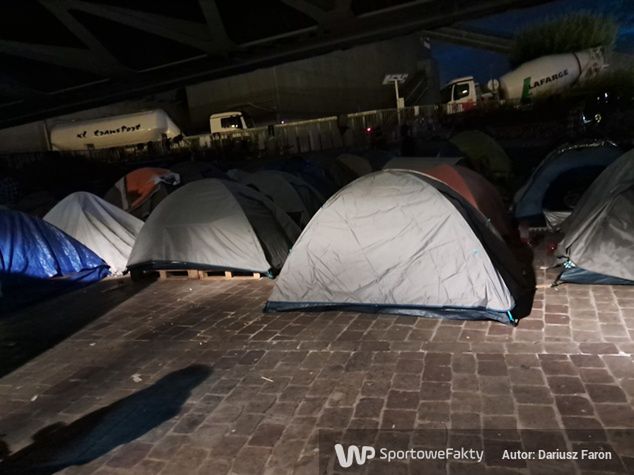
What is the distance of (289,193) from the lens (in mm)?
10367

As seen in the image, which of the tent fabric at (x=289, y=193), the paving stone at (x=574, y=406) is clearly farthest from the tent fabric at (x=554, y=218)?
the paving stone at (x=574, y=406)

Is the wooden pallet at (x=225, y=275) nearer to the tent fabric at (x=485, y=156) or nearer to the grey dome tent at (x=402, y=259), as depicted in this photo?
the grey dome tent at (x=402, y=259)

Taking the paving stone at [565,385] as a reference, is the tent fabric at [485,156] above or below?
above

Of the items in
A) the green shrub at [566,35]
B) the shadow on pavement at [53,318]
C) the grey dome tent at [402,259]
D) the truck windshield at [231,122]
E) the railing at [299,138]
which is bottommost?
the shadow on pavement at [53,318]

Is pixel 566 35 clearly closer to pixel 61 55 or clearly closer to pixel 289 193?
pixel 289 193

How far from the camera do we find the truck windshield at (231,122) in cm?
2631

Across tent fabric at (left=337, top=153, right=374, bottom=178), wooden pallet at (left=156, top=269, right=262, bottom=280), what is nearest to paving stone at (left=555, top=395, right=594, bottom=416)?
wooden pallet at (left=156, top=269, right=262, bottom=280)

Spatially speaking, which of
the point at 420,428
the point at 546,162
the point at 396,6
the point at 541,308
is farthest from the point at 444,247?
the point at 396,6

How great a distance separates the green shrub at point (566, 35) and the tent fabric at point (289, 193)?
29.9m

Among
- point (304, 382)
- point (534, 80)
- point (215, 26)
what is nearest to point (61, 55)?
point (215, 26)

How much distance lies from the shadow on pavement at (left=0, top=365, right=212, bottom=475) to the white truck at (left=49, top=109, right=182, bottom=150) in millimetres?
23240

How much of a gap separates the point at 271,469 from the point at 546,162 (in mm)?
8276

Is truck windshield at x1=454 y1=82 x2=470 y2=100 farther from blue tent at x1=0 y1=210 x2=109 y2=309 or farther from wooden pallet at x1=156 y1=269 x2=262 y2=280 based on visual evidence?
blue tent at x1=0 y1=210 x2=109 y2=309

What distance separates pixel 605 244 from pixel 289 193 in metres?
6.24
